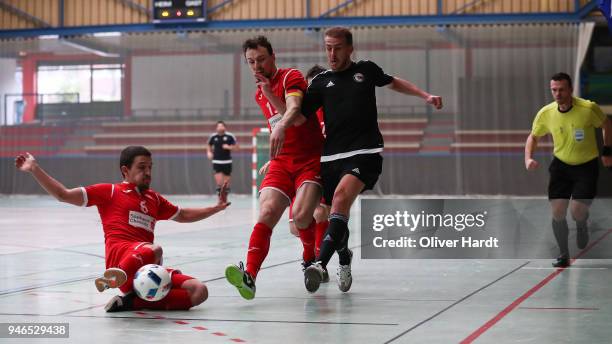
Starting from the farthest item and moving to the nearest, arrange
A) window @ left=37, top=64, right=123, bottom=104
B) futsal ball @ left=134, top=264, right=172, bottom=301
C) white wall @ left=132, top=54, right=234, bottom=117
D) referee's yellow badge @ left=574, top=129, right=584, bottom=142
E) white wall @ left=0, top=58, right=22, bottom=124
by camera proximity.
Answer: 1. window @ left=37, top=64, right=123, bottom=104
2. white wall @ left=0, top=58, right=22, bottom=124
3. white wall @ left=132, top=54, right=234, bottom=117
4. referee's yellow badge @ left=574, top=129, right=584, bottom=142
5. futsal ball @ left=134, top=264, right=172, bottom=301

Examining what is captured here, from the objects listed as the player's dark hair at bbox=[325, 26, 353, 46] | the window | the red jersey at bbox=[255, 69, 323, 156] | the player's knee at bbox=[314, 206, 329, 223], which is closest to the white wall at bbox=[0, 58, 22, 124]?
the window

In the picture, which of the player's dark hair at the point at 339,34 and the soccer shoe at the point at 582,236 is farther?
the soccer shoe at the point at 582,236

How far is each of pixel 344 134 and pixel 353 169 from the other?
0.96 feet

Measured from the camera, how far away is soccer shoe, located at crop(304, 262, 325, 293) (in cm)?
659

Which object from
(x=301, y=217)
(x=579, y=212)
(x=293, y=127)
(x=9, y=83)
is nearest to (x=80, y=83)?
(x=9, y=83)

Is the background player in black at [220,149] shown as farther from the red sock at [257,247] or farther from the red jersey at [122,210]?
the red jersey at [122,210]

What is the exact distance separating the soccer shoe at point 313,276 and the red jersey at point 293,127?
0.94 meters

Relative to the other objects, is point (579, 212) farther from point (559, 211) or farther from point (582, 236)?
point (582, 236)

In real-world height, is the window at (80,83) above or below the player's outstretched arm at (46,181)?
above

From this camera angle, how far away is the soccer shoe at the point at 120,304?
6.05 meters

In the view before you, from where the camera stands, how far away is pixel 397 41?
28422 millimetres

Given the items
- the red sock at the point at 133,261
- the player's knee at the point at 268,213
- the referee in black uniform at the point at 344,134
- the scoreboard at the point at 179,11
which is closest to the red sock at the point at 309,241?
the referee in black uniform at the point at 344,134

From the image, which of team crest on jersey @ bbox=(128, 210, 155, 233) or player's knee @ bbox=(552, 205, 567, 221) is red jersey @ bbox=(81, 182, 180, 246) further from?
player's knee @ bbox=(552, 205, 567, 221)

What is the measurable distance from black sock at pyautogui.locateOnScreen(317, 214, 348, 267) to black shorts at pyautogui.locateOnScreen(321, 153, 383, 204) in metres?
0.24
